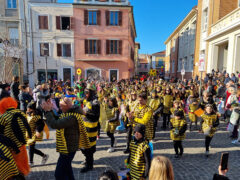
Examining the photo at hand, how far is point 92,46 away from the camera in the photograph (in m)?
21.8

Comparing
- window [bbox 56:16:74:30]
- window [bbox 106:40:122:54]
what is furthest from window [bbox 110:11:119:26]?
window [bbox 56:16:74:30]

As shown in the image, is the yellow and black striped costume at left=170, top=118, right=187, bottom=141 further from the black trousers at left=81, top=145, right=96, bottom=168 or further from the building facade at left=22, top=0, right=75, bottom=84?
the building facade at left=22, top=0, right=75, bottom=84

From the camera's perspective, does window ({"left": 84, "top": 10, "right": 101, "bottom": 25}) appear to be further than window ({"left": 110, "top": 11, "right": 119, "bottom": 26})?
No

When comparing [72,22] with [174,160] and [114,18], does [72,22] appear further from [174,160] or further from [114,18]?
[174,160]

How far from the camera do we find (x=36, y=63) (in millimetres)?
21344

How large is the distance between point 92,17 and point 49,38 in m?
6.04

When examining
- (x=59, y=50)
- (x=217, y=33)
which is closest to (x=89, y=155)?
(x=217, y=33)

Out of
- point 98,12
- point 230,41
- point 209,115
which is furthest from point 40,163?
point 98,12

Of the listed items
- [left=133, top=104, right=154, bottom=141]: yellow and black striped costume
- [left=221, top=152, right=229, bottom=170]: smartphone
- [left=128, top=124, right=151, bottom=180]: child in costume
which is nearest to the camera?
[left=221, top=152, right=229, bottom=170]: smartphone

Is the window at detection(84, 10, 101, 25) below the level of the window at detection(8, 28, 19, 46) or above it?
above

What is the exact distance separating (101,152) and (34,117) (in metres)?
2.21

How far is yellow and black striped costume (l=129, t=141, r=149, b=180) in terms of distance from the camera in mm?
2811

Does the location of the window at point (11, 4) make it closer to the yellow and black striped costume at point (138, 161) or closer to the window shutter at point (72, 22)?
the window shutter at point (72, 22)

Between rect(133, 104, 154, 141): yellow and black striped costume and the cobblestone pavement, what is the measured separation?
3.29 feet
